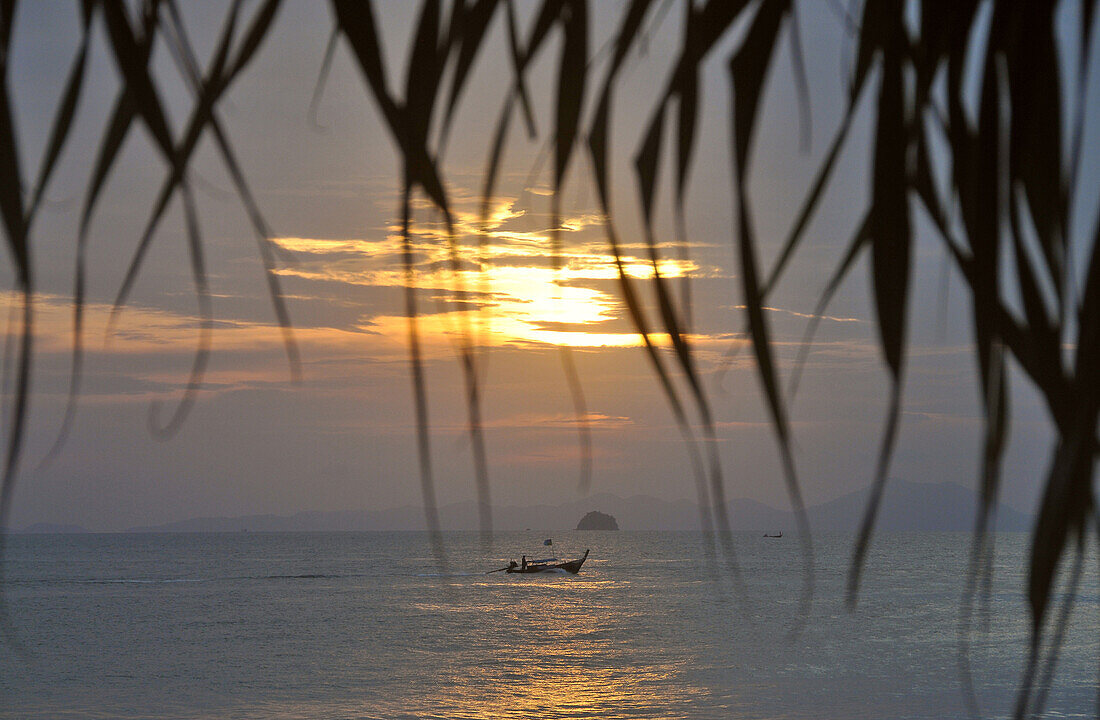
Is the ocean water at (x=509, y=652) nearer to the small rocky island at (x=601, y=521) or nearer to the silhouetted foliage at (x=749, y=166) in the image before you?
A: the silhouetted foliage at (x=749, y=166)

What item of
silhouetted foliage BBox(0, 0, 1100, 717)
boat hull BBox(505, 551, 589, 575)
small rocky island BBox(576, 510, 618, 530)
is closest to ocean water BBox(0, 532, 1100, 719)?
boat hull BBox(505, 551, 589, 575)

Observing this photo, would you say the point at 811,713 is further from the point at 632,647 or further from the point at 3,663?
the point at 3,663

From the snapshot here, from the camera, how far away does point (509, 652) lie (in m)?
33.5

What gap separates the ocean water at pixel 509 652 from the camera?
2592cm

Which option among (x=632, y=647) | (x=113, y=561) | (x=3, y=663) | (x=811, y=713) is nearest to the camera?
(x=811, y=713)

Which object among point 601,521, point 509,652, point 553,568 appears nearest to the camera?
point 509,652

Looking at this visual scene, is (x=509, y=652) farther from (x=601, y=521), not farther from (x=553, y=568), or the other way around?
(x=601, y=521)

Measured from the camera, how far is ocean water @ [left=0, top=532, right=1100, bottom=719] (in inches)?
1021

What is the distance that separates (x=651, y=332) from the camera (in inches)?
15.8

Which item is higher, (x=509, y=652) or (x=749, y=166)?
(x=749, y=166)

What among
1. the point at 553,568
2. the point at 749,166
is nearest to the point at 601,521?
the point at 553,568

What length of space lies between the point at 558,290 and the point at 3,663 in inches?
1468

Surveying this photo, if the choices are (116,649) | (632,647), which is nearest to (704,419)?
(632,647)

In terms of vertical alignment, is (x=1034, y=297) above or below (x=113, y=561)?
above
